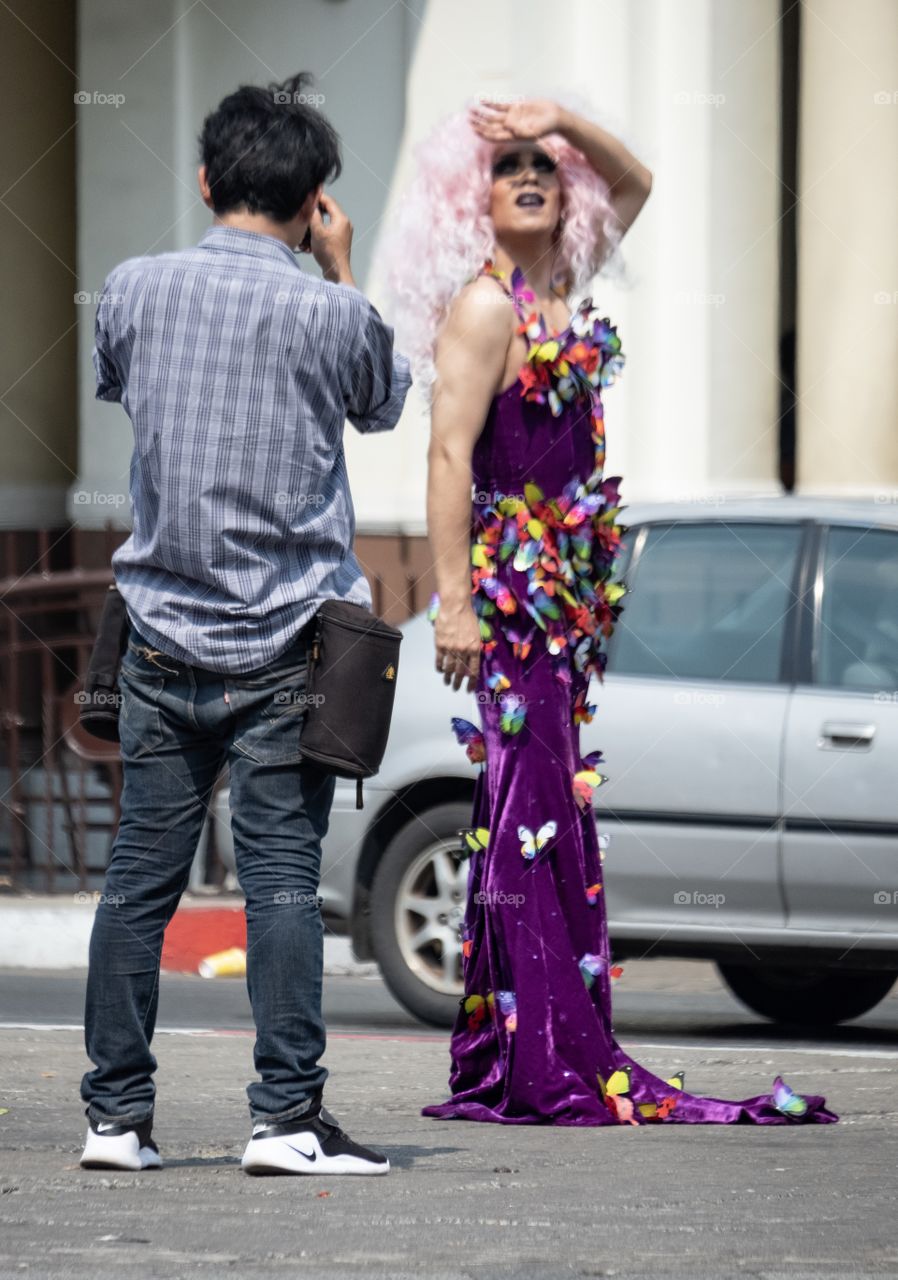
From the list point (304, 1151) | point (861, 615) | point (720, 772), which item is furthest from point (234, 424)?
point (861, 615)

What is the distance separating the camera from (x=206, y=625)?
4008mm

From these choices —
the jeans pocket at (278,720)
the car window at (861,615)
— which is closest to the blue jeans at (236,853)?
the jeans pocket at (278,720)

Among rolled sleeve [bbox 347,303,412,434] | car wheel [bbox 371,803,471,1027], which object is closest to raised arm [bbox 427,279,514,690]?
rolled sleeve [bbox 347,303,412,434]

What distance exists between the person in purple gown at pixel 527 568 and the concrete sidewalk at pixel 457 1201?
185 mm

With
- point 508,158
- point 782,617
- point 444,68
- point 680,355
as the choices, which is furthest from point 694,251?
point 508,158

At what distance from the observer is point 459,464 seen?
476cm

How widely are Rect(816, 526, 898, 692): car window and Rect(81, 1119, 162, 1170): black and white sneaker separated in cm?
329

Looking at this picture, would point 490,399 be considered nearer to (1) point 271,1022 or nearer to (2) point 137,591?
(2) point 137,591

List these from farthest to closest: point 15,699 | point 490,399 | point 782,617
A: 1. point 15,699
2. point 782,617
3. point 490,399

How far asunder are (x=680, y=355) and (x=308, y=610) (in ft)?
23.8

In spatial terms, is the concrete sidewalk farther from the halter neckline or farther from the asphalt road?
the halter neckline

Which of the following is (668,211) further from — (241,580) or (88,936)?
(241,580)

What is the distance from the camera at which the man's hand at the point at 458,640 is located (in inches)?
187

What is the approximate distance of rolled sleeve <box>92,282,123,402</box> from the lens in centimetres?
407
